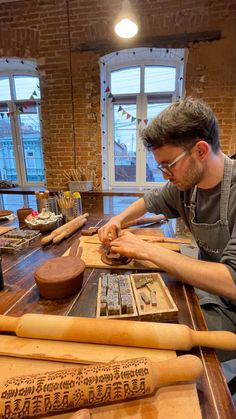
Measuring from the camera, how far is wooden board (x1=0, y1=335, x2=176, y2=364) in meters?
0.53

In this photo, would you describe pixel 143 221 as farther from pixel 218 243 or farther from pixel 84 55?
pixel 84 55

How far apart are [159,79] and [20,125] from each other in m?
2.42

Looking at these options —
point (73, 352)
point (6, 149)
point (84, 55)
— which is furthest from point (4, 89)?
point (73, 352)

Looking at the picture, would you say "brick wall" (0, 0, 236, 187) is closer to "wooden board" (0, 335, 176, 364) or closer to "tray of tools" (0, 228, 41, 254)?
"tray of tools" (0, 228, 41, 254)

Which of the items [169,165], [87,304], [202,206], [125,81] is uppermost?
[125,81]

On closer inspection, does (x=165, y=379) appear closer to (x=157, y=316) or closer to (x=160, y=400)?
(x=160, y=400)

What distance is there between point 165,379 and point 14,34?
437cm

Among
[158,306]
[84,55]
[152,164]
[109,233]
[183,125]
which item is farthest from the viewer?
[152,164]

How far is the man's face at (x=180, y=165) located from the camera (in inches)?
38.9

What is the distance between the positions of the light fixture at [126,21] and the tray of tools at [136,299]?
2487 mm

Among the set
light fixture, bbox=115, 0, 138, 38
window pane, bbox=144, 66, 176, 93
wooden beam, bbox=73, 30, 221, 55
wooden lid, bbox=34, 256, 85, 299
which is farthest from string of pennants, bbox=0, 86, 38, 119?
wooden lid, bbox=34, 256, 85, 299

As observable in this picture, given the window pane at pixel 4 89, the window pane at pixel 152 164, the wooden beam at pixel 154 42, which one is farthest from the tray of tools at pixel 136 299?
the window pane at pixel 4 89

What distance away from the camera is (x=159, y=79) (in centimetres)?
370

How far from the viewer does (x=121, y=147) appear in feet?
12.9
